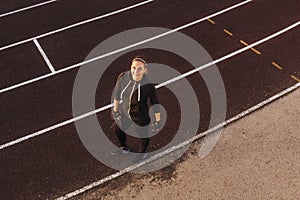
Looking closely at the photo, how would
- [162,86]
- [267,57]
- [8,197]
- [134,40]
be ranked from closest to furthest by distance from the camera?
[8,197] → [162,86] → [267,57] → [134,40]

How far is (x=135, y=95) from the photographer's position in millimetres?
5848

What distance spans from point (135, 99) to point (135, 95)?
7cm

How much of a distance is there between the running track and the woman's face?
1.89 metres

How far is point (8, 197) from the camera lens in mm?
6195

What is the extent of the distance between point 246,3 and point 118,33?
172 inches

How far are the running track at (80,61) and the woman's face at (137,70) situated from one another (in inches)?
74.5

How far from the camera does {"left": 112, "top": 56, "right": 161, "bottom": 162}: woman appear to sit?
5.68m

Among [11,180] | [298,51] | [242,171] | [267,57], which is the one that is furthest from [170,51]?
[11,180]

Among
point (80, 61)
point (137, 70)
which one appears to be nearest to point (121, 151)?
point (137, 70)

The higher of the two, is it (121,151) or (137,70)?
(137,70)

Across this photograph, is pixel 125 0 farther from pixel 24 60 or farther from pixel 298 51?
pixel 298 51

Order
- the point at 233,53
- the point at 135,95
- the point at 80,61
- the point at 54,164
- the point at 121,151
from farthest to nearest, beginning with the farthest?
1. the point at 233,53
2. the point at 80,61
3. the point at 121,151
4. the point at 54,164
5. the point at 135,95

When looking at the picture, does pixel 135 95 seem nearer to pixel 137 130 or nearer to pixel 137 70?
pixel 137 70

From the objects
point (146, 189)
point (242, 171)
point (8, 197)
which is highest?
point (8, 197)
